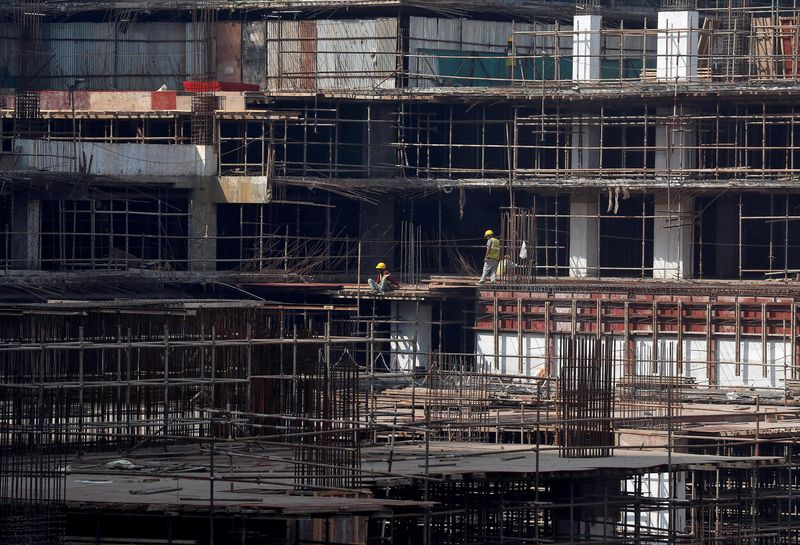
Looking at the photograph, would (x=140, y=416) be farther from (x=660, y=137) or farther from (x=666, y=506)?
(x=660, y=137)

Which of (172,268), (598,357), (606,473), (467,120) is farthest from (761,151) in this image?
(606,473)

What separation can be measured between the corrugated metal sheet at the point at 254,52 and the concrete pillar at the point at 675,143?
1224 cm

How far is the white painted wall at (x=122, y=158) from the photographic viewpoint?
5384 centimetres

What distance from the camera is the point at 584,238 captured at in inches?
2279

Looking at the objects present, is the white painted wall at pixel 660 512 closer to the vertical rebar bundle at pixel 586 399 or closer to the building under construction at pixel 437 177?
the building under construction at pixel 437 177

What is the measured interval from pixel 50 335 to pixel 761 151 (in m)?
31.4

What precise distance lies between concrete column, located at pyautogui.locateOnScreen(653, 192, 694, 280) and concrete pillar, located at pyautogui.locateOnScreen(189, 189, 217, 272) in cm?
1231

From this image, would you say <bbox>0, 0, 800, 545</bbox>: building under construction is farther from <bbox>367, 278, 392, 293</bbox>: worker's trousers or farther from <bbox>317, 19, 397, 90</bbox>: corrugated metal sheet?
<bbox>367, 278, 392, 293</bbox>: worker's trousers

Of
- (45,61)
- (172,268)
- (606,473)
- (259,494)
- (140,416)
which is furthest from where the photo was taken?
(45,61)

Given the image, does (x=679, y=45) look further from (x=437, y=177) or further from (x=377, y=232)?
(x=377, y=232)

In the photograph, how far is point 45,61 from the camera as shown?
62.4 m

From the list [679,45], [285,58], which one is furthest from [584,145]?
[285,58]

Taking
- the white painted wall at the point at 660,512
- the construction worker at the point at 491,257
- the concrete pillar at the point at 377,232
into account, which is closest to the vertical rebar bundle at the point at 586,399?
the white painted wall at the point at 660,512

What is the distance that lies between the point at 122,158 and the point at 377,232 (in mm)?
8303
